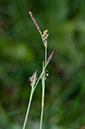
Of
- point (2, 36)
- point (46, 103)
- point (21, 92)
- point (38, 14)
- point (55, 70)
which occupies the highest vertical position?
point (38, 14)

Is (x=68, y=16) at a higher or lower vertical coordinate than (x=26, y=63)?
higher

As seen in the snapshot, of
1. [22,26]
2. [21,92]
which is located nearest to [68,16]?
[22,26]

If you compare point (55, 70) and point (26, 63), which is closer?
point (26, 63)

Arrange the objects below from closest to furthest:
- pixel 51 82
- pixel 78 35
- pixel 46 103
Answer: pixel 46 103 < pixel 51 82 < pixel 78 35

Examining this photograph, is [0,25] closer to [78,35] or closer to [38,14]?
[38,14]

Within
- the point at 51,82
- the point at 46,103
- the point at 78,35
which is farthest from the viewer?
the point at 78,35

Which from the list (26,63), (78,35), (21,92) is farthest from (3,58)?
(78,35)
